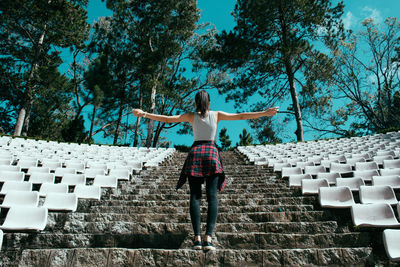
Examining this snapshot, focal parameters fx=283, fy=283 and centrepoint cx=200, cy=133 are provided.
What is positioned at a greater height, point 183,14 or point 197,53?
point 183,14

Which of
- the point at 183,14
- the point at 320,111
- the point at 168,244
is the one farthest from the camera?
the point at 183,14

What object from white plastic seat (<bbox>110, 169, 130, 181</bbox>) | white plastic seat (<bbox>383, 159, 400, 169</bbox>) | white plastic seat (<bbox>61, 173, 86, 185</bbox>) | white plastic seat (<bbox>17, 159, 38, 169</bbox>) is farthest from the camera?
white plastic seat (<bbox>17, 159, 38, 169</bbox>)

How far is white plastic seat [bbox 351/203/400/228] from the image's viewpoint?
2.98m

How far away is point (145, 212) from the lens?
402cm

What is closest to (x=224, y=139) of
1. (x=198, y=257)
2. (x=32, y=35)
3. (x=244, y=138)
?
(x=244, y=138)

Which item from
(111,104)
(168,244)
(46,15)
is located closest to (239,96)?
(111,104)

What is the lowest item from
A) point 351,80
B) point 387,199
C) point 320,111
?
point 387,199

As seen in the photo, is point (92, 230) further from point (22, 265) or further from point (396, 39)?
point (396, 39)

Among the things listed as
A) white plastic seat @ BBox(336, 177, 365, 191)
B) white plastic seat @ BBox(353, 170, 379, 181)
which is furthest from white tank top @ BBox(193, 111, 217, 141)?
white plastic seat @ BBox(353, 170, 379, 181)

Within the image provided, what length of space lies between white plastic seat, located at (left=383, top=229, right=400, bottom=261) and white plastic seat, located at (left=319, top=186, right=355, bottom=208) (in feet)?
3.86

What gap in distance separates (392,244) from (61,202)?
3868 mm

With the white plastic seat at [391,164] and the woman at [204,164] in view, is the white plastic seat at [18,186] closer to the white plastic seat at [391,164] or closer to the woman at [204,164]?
the woman at [204,164]

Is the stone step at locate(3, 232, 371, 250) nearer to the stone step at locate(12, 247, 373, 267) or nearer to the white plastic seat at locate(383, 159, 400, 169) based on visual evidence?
the stone step at locate(12, 247, 373, 267)

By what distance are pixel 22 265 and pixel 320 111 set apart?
21924 millimetres
